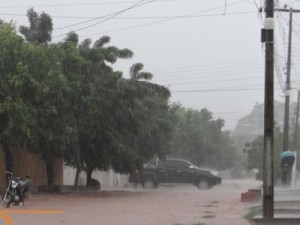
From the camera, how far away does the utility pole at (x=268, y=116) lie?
56.9 ft

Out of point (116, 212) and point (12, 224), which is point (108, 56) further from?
point (12, 224)

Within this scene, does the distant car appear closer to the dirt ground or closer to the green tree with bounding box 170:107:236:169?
the dirt ground

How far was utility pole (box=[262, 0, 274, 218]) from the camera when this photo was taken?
683 inches

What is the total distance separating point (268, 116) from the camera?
17672mm

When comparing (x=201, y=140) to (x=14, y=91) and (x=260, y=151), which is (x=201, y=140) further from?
(x=14, y=91)

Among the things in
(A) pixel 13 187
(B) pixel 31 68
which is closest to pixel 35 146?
(B) pixel 31 68

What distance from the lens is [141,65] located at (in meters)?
33.5

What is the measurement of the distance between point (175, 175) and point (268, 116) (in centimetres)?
2344

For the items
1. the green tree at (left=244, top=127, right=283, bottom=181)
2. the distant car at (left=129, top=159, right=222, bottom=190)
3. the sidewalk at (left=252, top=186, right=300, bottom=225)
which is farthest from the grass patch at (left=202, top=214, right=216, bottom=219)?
the green tree at (left=244, top=127, right=283, bottom=181)

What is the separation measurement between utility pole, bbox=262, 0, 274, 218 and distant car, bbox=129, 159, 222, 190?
22831mm

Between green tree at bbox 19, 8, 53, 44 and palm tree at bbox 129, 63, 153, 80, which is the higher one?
green tree at bbox 19, 8, 53, 44

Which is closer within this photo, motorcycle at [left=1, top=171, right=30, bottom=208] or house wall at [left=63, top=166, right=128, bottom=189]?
motorcycle at [left=1, top=171, right=30, bottom=208]

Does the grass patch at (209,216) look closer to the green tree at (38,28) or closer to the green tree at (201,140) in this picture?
the green tree at (38,28)

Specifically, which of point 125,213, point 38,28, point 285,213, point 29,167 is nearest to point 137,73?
point 38,28
